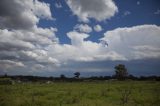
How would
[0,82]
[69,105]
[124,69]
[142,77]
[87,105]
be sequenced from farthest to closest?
[142,77]
[124,69]
[0,82]
[69,105]
[87,105]

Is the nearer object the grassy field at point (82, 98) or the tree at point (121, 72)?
the grassy field at point (82, 98)

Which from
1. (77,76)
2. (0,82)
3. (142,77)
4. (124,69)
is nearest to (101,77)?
(77,76)

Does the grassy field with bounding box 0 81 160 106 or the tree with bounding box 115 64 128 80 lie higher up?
the tree with bounding box 115 64 128 80

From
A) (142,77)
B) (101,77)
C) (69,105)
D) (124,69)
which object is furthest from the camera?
(101,77)

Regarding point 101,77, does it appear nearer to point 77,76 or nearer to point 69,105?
point 77,76

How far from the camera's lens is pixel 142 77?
5620 inches

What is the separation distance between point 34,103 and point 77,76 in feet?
483

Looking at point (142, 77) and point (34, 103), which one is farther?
point (142, 77)

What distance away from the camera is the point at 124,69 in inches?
4803

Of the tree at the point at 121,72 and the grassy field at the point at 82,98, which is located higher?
the tree at the point at 121,72

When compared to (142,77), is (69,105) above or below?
below

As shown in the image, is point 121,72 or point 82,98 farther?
point 121,72

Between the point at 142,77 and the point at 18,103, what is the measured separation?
130 m

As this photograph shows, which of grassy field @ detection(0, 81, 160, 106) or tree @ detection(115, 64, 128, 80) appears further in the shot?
tree @ detection(115, 64, 128, 80)
